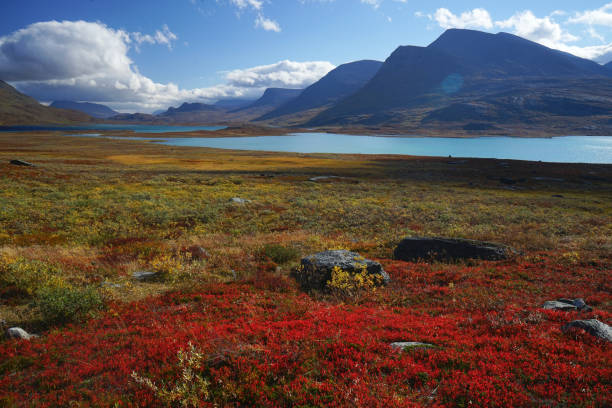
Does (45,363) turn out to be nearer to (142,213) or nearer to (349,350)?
(349,350)

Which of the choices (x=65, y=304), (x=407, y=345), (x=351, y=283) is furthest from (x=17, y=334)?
(x=351, y=283)

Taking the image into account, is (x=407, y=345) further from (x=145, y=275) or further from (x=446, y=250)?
(x=145, y=275)

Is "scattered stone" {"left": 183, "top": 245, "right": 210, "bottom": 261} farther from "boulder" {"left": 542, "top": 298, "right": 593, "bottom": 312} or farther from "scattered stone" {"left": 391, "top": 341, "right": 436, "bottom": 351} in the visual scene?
"boulder" {"left": 542, "top": 298, "right": 593, "bottom": 312}

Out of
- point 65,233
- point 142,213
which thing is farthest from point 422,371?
point 142,213

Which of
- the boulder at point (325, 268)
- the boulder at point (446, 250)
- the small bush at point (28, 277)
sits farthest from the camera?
the boulder at point (446, 250)

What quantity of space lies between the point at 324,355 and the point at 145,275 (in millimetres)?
9862

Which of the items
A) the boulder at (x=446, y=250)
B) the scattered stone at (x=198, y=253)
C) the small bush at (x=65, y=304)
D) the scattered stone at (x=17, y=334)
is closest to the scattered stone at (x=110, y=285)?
the small bush at (x=65, y=304)

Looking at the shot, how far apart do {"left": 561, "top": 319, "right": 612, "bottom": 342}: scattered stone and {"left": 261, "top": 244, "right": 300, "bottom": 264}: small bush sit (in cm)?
1105

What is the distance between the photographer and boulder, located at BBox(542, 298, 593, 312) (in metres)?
9.84

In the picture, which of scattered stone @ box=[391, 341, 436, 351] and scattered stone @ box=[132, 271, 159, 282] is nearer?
scattered stone @ box=[391, 341, 436, 351]

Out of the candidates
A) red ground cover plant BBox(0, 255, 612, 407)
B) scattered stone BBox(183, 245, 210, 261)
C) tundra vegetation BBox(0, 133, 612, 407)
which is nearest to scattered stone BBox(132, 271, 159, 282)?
tundra vegetation BBox(0, 133, 612, 407)

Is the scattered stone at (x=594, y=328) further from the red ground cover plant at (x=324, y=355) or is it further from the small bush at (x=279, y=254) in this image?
the small bush at (x=279, y=254)

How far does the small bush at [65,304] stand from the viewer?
8977 mm

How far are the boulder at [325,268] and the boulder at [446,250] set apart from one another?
442 centimetres
